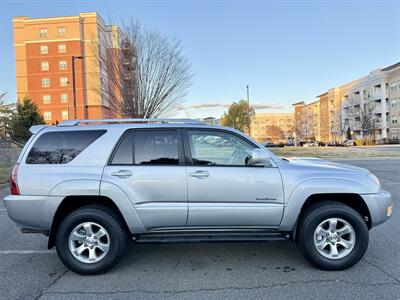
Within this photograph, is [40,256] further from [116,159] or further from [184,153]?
[184,153]

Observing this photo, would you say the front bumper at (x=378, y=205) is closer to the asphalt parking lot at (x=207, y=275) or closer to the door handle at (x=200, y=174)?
the asphalt parking lot at (x=207, y=275)

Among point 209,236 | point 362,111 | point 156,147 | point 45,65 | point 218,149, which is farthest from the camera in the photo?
point 362,111

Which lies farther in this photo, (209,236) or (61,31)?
(61,31)

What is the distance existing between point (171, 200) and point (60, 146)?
61.7 inches

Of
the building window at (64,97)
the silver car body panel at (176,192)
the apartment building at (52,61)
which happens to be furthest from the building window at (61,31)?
the silver car body panel at (176,192)

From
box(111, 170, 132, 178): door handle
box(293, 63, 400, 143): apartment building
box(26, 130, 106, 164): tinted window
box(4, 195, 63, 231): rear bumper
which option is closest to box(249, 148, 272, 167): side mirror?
box(111, 170, 132, 178): door handle

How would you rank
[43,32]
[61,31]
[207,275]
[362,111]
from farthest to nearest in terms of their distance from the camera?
[362,111]
[43,32]
[61,31]
[207,275]

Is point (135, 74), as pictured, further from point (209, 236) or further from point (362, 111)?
point (362, 111)

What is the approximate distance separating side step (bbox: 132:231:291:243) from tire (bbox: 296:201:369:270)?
284mm

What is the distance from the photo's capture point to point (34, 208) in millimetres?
3795

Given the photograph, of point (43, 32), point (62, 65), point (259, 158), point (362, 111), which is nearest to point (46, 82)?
point (62, 65)

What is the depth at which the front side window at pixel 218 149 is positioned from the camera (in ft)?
13.1

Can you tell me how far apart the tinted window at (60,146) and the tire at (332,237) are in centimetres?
284

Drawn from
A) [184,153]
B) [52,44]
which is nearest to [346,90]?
[52,44]
